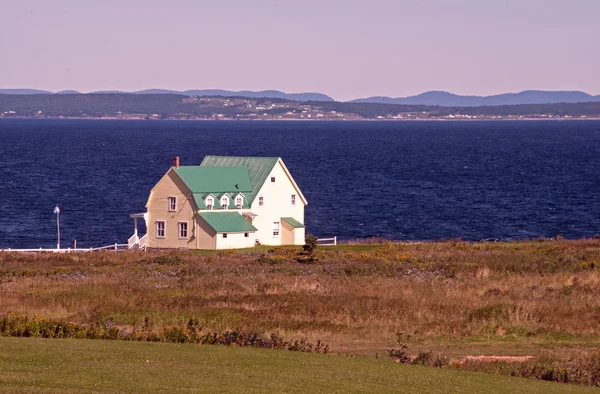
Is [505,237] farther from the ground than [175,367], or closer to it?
closer to it

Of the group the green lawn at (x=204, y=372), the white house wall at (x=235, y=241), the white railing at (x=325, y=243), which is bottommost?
the white railing at (x=325, y=243)

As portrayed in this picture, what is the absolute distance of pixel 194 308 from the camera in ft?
104

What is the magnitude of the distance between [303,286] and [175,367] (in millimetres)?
17658

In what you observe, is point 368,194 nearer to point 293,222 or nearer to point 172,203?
point 293,222

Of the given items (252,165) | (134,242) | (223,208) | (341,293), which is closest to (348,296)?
(341,293)

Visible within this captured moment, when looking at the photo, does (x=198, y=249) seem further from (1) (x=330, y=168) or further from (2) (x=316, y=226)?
(1) (x=330, y=168)

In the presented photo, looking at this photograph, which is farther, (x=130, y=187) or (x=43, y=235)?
(x=130, y=187)

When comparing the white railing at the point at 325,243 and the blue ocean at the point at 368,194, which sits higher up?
the white railing at the point at 325,243

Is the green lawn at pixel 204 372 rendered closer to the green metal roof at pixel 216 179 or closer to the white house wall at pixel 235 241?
the white house wall at pixel 235 241

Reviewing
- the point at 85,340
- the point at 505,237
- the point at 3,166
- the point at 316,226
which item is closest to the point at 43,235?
the point at 316,226

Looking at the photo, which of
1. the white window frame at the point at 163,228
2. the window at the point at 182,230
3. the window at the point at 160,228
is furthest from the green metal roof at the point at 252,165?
the window at the point at 160,228

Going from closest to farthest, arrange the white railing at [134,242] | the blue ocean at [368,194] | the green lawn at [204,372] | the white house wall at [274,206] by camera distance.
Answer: the green lawn at [204,372] → the white railing at [134,242] → the white house wall at [274,206] → the blue ocean at [368,194]

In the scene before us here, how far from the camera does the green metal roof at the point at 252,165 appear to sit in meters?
59.5

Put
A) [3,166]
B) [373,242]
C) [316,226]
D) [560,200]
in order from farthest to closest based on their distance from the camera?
[3,166] < [560,200] < [316,226] < [373,242]
